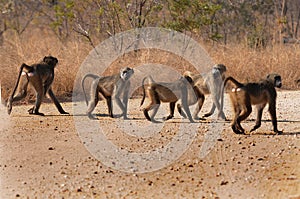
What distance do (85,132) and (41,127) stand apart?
879 millimetres

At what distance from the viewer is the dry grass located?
1273 centimetres

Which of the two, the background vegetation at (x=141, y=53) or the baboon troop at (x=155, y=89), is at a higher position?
the background vegetation at (x=141, y=53)

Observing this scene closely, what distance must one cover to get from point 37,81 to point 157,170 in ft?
13.9

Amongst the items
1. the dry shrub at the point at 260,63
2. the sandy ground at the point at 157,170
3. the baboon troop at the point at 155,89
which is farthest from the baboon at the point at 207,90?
the dry shrub at the point at 260,63

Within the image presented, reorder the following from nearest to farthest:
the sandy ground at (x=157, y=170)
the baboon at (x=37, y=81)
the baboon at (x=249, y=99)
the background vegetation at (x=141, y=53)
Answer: the sandy ground at (x=157, y=170)
the baboon at (x=249, y=99)
the baboon at (x=37, y=81)
the background vegetation at (x=141, y=53)

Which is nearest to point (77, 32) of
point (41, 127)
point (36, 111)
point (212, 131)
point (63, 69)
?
point (63, 69)

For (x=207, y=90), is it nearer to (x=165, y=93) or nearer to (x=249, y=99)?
(x=165, y=93)

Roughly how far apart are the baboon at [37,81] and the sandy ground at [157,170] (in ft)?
2.25

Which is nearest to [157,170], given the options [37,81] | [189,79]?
[189,79]

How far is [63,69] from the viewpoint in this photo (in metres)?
12.8

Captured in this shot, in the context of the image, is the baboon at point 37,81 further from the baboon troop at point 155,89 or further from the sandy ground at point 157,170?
the sandy ground at point 157,170

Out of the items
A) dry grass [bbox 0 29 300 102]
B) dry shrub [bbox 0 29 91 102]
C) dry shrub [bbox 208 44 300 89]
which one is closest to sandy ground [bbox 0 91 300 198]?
dry shrub [bbox 0 29 91 102]

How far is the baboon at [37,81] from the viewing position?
33.6 feet

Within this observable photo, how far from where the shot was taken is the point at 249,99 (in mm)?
8250
